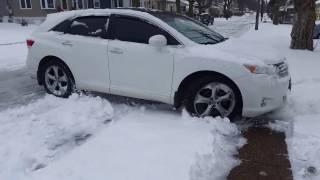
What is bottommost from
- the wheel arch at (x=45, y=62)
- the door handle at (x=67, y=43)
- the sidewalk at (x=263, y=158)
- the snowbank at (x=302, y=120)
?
the sidewalk at (x=263, y=158)

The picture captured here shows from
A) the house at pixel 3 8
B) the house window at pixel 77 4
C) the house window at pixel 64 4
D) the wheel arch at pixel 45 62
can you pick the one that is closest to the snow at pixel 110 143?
the wheel arch at pixel 45 62

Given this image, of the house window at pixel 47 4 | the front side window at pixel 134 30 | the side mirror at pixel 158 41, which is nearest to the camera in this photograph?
the side mirror at pixel 158 41

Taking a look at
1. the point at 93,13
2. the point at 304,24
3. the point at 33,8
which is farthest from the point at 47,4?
the point at 93,13

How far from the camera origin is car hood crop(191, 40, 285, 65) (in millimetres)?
5590

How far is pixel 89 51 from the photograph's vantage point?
6609 millimetres

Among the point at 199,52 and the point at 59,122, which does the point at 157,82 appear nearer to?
the point at 199,52

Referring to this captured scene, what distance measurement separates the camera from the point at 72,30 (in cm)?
697

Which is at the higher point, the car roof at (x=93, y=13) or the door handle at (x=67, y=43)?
the car roof at (x=93, y=13)

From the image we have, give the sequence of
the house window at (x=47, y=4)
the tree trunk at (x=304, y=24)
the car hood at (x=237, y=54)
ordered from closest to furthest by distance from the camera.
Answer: the car hood at (x=237, y=54), the tree trunk at (x=304, y=24), the house window at (x=47, y=4)

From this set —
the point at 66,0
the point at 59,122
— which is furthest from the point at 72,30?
the point at 66,0

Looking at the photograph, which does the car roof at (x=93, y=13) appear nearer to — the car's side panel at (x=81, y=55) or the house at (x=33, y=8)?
the car's side panel at (x=81, y=55)

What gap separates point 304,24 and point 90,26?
8774 mm

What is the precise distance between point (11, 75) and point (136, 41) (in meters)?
4.77

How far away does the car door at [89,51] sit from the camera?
652 cm
